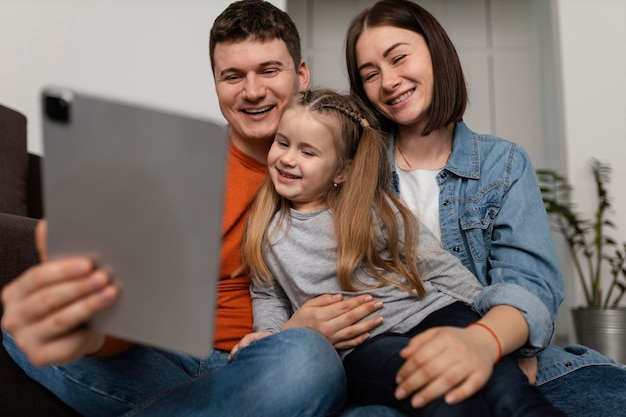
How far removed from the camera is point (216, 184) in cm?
71

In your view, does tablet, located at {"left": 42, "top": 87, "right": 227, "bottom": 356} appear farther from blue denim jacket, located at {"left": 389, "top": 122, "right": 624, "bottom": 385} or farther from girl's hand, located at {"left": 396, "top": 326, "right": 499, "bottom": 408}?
blue denim jacket, located at {"left": 389, "top": 122, "right": 624, "bottom": 385}

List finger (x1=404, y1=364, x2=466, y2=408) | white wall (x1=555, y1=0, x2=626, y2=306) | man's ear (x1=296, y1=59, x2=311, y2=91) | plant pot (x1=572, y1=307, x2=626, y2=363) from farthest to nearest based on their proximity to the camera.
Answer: white wall (x1=555, y1=0, x2=626, y2=306) < plant pot (x1=572, y1=307, x2=626, y2=363) < man's ear (x1=296, y1=59, x2=311, y2=91) < finger (x1=404, y1=364, x2=466, y2=408)

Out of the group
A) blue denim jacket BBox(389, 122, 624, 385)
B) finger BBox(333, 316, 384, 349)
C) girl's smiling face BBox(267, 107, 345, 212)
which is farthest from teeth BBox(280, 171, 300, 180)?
finger BBox(333, 316, 384, 349)

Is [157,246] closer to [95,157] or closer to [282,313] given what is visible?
[95,157]

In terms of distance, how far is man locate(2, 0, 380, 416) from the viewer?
0.71 m

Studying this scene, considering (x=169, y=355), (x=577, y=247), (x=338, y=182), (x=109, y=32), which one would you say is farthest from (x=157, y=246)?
(x=577, y=247)

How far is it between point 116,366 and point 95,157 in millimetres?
424

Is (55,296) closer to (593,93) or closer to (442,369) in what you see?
(442,369)

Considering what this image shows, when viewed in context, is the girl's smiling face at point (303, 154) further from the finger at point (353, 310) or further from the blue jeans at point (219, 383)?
the blue jeans at point (219, 383)

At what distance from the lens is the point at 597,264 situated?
3.06 meters

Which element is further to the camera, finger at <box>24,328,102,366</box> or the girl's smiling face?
the girl's smiling face

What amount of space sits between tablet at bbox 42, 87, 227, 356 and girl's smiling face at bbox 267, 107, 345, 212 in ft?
1.78

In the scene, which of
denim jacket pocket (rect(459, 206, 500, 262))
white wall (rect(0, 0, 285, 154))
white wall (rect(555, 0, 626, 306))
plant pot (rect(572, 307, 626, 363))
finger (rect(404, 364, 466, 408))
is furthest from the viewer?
white wall (rect(555, 0, 626, 306))

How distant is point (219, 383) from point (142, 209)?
31 cm
